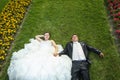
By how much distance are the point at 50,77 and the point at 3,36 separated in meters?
4.40

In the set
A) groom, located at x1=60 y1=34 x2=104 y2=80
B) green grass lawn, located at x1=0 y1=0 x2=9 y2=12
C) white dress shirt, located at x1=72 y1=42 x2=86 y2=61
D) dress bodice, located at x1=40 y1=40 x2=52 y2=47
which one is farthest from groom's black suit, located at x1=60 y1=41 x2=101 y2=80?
green grass lawn, located at x1=0 y1=0 x2=9 y2=12

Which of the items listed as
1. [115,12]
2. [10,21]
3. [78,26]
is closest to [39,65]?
[78,26]

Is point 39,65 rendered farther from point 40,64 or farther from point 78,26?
Answer: point 78,26

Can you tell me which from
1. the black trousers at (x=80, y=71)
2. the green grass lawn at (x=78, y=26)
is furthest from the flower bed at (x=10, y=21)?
the black trousers at (x=80, y=71)

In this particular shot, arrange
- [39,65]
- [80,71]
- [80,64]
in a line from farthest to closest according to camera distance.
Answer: [80,64]
[80,71]
[39,65]

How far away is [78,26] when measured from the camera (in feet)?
45.8

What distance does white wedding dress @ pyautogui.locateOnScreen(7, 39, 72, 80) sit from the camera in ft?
33.2

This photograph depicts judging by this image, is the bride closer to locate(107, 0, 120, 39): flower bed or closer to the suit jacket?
the suit jacket

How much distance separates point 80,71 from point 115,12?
4725mm

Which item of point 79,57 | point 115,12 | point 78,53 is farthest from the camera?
point 115,12

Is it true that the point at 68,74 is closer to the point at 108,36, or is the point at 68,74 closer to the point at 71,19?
the point at 108,36

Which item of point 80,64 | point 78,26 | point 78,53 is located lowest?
point 80,64

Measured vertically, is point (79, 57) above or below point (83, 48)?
below

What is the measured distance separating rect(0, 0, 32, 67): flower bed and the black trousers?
3325 mm
